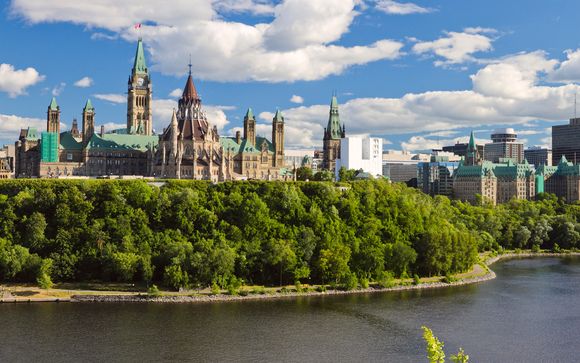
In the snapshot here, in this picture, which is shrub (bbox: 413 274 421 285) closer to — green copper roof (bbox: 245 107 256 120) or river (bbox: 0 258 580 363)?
river (bbox: 0 258 580 363)

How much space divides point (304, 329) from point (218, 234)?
2877cm

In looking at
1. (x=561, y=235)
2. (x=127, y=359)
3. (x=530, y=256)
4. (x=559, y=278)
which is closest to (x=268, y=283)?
(x=127, y=359)

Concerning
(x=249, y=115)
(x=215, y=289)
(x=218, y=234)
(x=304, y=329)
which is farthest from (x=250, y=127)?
(x=304, y=329)

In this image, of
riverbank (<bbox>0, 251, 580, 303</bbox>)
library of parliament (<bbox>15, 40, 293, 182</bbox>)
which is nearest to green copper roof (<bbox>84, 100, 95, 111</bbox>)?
library of parliament (<bbox>15, 40, 293, 182</bbox>)

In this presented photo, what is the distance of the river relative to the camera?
58.8 m

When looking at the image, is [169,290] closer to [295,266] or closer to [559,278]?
[295,266]

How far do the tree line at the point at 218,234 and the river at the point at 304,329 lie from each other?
25.3 ft

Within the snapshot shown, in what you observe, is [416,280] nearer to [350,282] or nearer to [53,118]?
[350,282]

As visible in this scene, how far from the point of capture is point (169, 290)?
276 ft

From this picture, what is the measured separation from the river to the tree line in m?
7.72

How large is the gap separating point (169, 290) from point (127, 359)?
27310 millimetres

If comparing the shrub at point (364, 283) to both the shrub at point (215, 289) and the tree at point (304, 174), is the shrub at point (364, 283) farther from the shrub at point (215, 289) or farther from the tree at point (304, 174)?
the tree at point (304, 174)

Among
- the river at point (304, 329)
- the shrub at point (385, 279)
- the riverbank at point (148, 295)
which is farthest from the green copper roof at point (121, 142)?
the river at point (304, 329)

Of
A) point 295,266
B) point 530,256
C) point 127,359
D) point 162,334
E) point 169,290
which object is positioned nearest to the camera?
point 127,359
